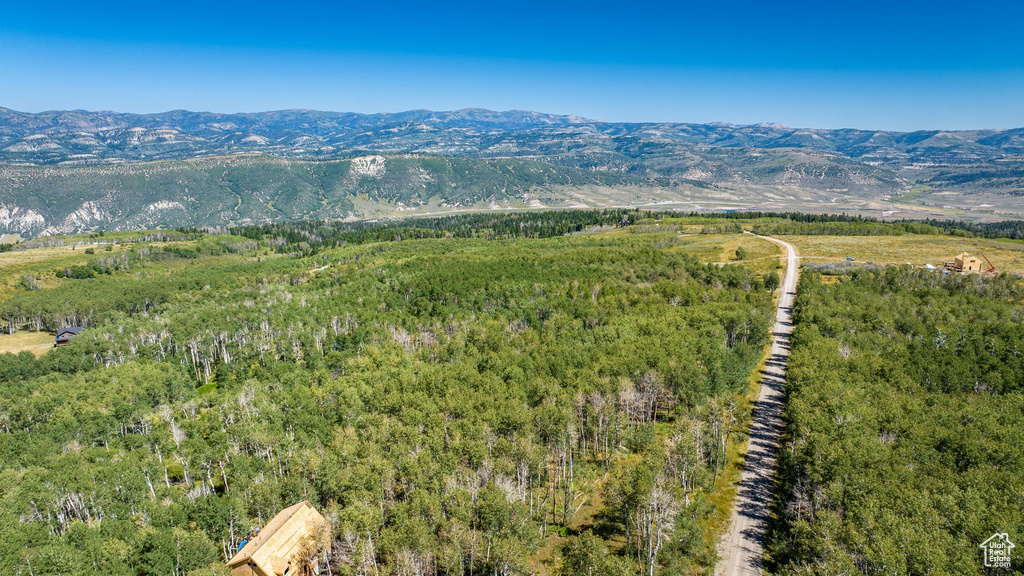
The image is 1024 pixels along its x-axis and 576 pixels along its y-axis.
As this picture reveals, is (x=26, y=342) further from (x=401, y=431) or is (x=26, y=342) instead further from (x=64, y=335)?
(x=401, y=431)

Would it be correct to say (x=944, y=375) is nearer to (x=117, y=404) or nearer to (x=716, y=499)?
(x=716, y=499)

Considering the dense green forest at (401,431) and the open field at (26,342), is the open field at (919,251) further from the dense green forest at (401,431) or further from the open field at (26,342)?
the open field at (26,342)

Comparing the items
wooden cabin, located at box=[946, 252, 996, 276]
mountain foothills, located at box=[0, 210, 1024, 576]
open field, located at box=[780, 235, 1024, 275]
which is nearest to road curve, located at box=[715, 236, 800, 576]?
mountain foothills, located at box=[0, 210, 1024, 576]

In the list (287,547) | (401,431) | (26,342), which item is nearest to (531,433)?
(401,431)

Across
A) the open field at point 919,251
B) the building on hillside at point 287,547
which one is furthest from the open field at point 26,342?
the open field at point 919,251
